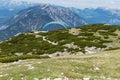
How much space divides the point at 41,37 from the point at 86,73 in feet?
185

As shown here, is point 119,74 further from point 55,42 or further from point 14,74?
point 55,42

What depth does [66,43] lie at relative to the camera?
68062mm

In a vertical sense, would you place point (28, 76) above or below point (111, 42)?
above

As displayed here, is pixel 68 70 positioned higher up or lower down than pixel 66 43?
higher up

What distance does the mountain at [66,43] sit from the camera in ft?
208

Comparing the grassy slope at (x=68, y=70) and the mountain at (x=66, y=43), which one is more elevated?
the grassy slope at (x=68, y=70)

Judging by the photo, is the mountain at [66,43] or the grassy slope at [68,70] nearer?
the grassy slope at [68,70]

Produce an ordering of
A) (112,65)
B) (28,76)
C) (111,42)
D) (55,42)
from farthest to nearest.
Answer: (55,42) < (111,42) < (112,65) < (28,76)

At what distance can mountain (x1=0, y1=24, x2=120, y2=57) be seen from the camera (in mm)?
63250

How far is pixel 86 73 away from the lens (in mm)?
26328

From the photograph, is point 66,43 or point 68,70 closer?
point 68,70

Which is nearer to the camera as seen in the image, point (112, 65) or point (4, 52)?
point (112, 65)

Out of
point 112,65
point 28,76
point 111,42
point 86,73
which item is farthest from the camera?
point 111,42

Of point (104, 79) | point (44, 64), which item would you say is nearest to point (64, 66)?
point (44, 64)
